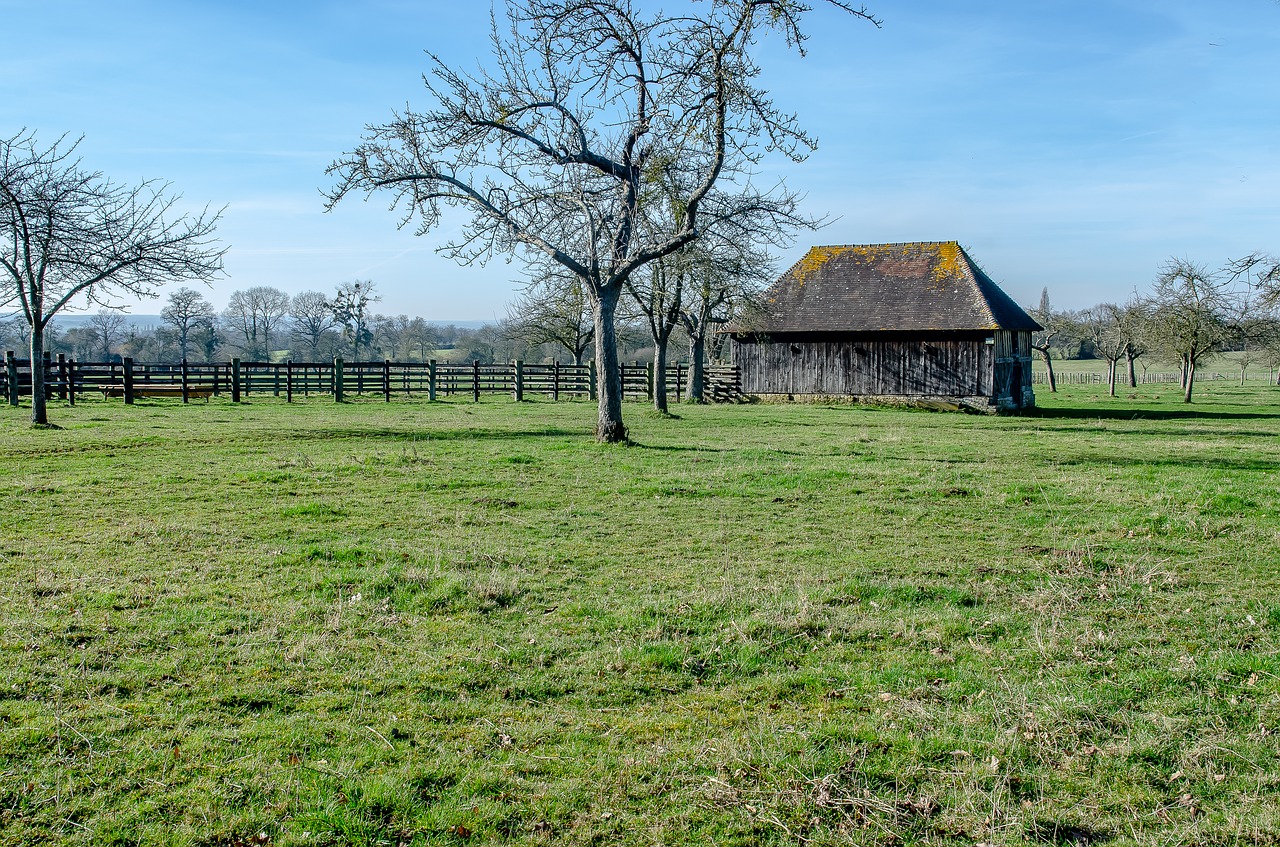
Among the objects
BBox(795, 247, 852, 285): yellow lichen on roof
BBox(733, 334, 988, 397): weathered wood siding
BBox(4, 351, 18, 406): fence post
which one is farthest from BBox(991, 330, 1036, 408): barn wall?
BBox(4, 351, 18, 406): fence post

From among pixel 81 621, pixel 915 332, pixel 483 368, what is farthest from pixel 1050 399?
pixel 81 621

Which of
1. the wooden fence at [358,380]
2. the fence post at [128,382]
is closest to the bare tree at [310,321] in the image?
the wooden fence at [358,380]

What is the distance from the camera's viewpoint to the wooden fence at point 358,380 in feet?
95.9

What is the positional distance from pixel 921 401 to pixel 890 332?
283 centimetres

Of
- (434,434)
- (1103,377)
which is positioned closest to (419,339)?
(434,434)

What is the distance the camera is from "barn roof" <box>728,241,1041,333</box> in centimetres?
3158

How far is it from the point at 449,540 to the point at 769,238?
12.9 metres

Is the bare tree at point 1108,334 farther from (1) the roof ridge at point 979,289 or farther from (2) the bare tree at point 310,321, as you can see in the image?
(2) the bare tree at point 310,321

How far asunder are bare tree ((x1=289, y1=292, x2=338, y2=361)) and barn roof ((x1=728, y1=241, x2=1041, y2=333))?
43.6 meters

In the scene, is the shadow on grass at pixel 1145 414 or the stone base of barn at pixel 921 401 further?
the stone base of barn at pixel 921 401

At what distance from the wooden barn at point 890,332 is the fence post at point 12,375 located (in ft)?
79.3

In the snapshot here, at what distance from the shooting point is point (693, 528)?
967 centimetres

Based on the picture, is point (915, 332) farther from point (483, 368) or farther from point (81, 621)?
point (81, 621)

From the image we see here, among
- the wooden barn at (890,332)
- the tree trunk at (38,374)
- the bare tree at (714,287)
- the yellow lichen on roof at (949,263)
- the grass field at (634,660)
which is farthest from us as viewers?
the yellow lichen on roof at (949,263)
